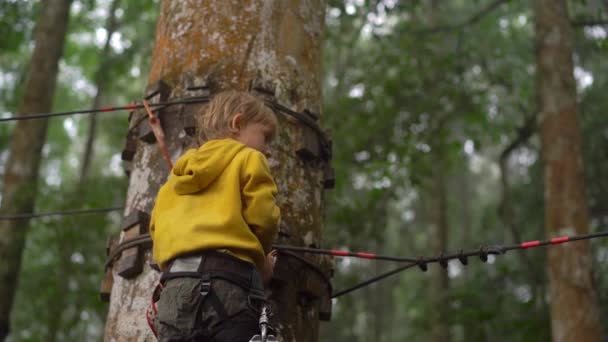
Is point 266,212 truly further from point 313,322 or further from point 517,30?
point 517,30

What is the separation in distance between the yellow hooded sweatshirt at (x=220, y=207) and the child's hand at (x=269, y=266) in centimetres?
9

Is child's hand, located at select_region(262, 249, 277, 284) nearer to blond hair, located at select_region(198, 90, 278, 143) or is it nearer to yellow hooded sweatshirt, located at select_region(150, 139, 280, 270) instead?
yellow hooded sweatshirt, located at select_region(150, 139, 280, 270)

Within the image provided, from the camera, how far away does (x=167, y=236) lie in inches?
99.2

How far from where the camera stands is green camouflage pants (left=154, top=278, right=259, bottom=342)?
7.73ft

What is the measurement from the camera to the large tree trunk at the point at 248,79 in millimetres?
2916

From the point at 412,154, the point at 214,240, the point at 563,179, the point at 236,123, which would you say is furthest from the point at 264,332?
the point at 412,154

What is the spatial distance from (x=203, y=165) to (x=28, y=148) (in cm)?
757

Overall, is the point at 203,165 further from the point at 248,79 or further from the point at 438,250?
the point at 438,250

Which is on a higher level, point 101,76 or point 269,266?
point 101,76

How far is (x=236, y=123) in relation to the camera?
266 cm

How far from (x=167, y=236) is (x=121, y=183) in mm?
11081

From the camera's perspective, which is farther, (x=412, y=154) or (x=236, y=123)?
(x=412, y=154)

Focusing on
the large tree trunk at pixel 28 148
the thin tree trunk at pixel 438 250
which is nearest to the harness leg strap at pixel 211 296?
the large tree trunk at pixel 28 148

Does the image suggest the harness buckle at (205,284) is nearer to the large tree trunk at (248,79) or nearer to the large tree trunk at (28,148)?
the large tree trunk at (248,79)
